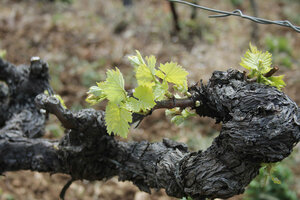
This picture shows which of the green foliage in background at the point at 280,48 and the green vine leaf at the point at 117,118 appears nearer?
the green vine leaf at the point at 117,118

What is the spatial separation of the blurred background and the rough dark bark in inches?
55.7

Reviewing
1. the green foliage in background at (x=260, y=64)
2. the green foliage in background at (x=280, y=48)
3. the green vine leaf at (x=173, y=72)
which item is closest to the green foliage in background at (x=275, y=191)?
the green foliage in background at (x=260, y=64)

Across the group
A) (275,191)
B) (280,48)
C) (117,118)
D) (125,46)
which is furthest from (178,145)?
(280,48)

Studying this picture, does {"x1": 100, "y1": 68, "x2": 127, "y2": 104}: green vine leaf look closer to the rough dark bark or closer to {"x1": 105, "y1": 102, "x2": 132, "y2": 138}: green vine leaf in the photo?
{"x1": 105, "y1": 102, "x2": 132, "y2": 138}: green vine leaf

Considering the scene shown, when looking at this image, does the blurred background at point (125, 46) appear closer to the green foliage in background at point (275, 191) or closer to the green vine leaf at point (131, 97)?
the green foliage in background at point (275, 191)

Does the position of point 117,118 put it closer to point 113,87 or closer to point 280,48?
point 113,87

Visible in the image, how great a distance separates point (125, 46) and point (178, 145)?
3047 millimetres

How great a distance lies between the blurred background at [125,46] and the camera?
2838mm

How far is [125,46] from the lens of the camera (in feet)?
13.4

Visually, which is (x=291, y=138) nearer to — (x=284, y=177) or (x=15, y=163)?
(x=15, y=163)

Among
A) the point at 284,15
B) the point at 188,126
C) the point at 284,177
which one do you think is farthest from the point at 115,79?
the point at 284,15

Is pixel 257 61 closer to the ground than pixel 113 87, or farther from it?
farther from it

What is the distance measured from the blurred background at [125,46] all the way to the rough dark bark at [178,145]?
4.64ft

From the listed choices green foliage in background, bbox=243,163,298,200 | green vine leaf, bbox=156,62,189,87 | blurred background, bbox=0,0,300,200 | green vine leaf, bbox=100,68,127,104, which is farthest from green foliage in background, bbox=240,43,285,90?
blurred background, bbox=0,0,300,200
